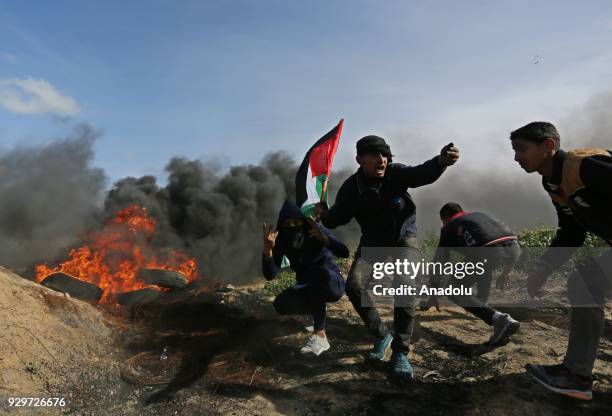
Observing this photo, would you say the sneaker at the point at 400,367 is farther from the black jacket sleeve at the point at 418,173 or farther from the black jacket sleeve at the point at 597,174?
the black jacket sleeve at the point at 597,174

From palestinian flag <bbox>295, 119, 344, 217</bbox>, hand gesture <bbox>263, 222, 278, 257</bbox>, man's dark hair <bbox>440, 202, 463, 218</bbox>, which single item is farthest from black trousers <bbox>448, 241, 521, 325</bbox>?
palestinian flag <bbox>295, 119, 344, 217</bbox>

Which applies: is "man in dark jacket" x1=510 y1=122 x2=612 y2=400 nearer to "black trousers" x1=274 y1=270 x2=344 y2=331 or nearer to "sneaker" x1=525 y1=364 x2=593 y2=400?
"sneaker" x1=525 y1=364 x2=593 y2=400

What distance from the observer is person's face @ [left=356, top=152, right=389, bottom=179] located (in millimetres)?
4355

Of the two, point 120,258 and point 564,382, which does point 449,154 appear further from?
point 120,258

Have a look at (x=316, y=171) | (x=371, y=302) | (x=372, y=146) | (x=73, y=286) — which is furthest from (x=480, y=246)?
(x=73, y=286)

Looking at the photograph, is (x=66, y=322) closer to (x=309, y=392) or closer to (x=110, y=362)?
(x=110, y=362)

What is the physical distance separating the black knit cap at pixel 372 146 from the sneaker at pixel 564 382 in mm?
2491

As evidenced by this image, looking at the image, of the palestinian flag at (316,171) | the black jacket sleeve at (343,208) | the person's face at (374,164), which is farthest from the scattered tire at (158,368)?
the palestinian flag at (316,171)

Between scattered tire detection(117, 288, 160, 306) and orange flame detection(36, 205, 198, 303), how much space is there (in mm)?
→ 254

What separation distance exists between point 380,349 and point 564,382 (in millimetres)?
1625

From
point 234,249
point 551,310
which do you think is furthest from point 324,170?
point 234,249

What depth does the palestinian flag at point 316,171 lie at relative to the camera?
9.52 metres

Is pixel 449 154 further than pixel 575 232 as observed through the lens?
Yes

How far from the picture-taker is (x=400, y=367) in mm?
3910
